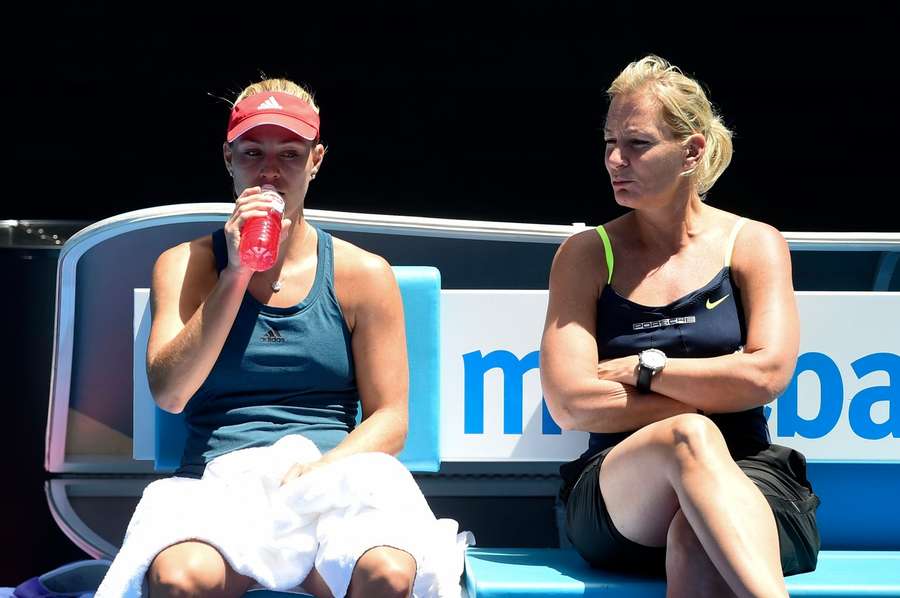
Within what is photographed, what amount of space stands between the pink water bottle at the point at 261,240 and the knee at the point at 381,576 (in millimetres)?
612

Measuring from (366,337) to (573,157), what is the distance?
3.05 m

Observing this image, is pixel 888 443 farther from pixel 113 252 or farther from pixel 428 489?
pixel 113 252

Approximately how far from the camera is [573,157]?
218 inches

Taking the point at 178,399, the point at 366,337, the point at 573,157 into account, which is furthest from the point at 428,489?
the point at 573,157

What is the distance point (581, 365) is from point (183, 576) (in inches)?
36.3

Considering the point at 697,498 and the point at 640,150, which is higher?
the point at 640,150

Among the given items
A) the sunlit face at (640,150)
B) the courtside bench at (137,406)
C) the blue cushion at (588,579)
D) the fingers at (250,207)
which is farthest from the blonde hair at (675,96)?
the blue cushion at (588,579)

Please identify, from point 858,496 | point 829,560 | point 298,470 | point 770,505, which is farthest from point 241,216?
point 858,496

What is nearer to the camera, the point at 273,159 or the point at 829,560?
the point at 273,159

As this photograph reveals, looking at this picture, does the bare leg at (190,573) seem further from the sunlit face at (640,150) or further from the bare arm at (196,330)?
the sunlit face at (640,150)

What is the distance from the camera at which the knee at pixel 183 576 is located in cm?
221

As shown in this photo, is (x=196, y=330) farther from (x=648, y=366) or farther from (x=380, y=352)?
(x=648, y=366)

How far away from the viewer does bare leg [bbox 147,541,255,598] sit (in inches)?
86.9

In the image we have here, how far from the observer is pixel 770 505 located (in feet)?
8.11
